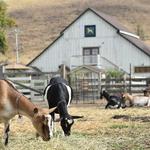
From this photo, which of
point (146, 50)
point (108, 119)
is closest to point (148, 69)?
point (146, 50)

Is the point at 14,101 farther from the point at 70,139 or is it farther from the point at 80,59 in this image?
the point at 80,59

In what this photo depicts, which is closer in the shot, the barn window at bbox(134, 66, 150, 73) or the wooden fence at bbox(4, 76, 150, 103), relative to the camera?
the wooden fence at bbox(4, 76, 150, 103)

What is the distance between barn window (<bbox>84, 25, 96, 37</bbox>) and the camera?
4768cm

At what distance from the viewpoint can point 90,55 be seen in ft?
153

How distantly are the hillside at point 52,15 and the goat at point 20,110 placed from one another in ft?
260

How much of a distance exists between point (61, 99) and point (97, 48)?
3644cm

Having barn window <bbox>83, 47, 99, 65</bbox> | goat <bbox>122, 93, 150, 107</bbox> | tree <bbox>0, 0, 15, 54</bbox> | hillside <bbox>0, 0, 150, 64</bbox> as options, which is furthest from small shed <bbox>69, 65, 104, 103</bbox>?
hillside <bbox>0, 0, 150, 64</bbox>

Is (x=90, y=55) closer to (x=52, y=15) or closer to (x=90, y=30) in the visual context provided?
(x=90, y=30)

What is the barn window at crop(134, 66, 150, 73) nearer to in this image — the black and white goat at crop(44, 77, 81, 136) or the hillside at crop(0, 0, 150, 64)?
the black and white goat at crop(44, 77, 81, 136)

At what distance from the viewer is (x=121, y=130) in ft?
39.7

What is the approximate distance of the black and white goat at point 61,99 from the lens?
436 inches

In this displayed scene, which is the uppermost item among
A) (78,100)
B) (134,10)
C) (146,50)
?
(134,10)

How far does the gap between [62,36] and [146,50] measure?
7819 millimetres

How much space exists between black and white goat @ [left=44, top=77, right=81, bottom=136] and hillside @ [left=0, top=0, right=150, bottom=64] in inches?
3027
